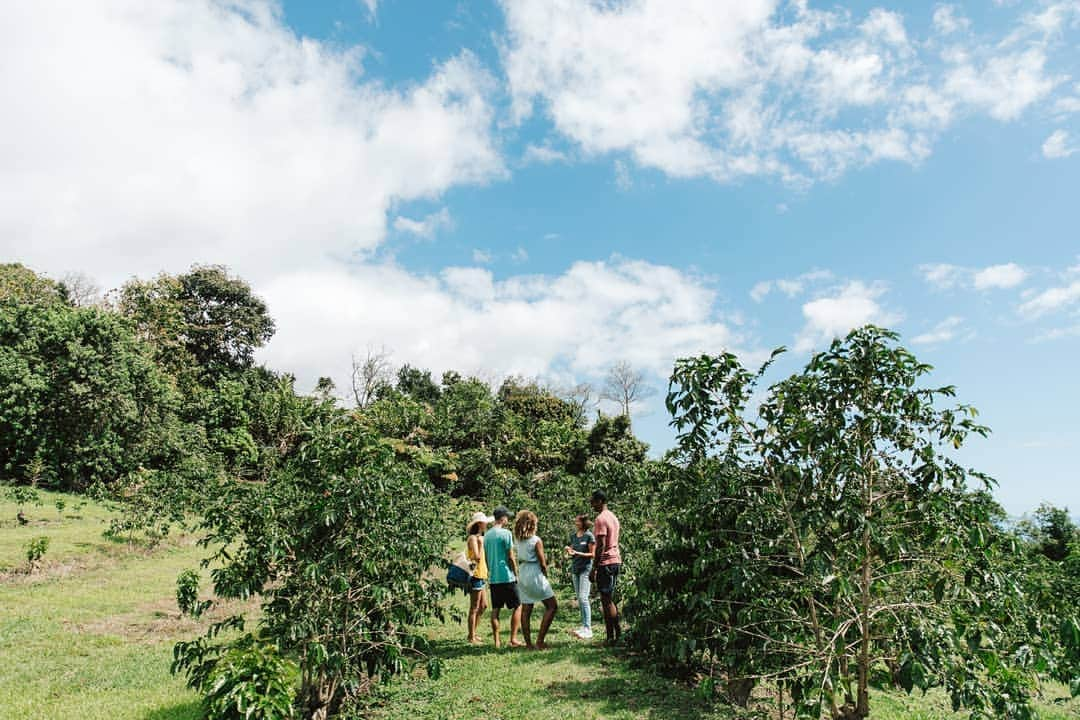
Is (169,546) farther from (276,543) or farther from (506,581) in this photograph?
(276,543)

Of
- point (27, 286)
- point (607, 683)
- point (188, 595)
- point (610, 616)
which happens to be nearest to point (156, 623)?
point (188, 595)

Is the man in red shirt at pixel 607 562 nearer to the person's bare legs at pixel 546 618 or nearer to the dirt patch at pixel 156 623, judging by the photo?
the person's bare legs at pixel 546 618

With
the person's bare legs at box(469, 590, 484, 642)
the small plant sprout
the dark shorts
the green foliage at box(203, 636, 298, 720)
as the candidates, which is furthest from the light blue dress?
the small plant sprout

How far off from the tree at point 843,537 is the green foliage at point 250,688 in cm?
256

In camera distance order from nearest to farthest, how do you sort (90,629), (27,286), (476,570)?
(476,570), (90,629), (27,286)

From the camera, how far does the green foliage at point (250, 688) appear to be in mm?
3510

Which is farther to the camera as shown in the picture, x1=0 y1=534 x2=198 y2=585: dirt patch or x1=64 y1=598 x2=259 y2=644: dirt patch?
x1=0 y1=534 x2=198 y2=585: dirt patch

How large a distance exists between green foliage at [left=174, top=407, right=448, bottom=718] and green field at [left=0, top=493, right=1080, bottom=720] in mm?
722

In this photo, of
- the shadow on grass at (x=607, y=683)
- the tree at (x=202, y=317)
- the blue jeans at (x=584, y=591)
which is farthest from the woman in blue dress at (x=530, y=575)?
the tree at (x=202, y=317)

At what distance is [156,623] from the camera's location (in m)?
8.25

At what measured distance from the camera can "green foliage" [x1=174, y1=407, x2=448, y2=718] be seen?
4.22 m

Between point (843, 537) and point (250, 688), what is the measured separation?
11.3ft

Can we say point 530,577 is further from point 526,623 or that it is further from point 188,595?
point 188,595

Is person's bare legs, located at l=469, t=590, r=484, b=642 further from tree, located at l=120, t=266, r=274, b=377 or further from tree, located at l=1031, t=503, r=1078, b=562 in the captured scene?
tree, located at l=120, t=266, r=274, b=377
